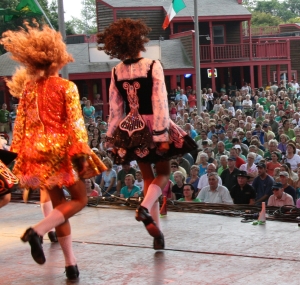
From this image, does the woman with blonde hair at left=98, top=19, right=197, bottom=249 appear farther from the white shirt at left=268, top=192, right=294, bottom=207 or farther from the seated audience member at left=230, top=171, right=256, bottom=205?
the seated audience member at left=230, top=171, right=256, bottom=205

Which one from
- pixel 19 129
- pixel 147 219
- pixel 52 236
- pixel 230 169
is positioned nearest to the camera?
pixel 19 129

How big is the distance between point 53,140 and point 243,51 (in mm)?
33986

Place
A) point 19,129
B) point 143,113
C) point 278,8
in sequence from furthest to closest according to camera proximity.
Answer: point 278,8, point 143,113, point 19,129

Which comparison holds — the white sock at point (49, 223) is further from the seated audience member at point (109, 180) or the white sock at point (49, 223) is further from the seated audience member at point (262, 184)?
the seated audience member at point (109, 180)

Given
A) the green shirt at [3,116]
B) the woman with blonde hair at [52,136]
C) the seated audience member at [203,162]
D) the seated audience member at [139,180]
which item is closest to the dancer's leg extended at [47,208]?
the woman with blonde hair at [52,136]

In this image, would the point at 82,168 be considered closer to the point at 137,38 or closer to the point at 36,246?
the point at 36,246

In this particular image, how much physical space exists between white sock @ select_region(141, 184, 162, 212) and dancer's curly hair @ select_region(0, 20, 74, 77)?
1.29m

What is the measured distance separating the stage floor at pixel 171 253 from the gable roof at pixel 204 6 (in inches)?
1295

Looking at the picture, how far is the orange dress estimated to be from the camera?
17.7ft

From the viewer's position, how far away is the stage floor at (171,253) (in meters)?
5.32

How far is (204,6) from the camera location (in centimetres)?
4088

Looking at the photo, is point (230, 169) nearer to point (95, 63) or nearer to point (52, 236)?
point (52, 236)

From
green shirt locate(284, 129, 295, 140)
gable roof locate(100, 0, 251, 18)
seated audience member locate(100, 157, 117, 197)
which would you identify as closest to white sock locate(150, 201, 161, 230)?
seated audience member locate(100, 157, 117, 197)

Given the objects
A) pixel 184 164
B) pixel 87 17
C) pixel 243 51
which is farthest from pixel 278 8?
pixel 184 164
